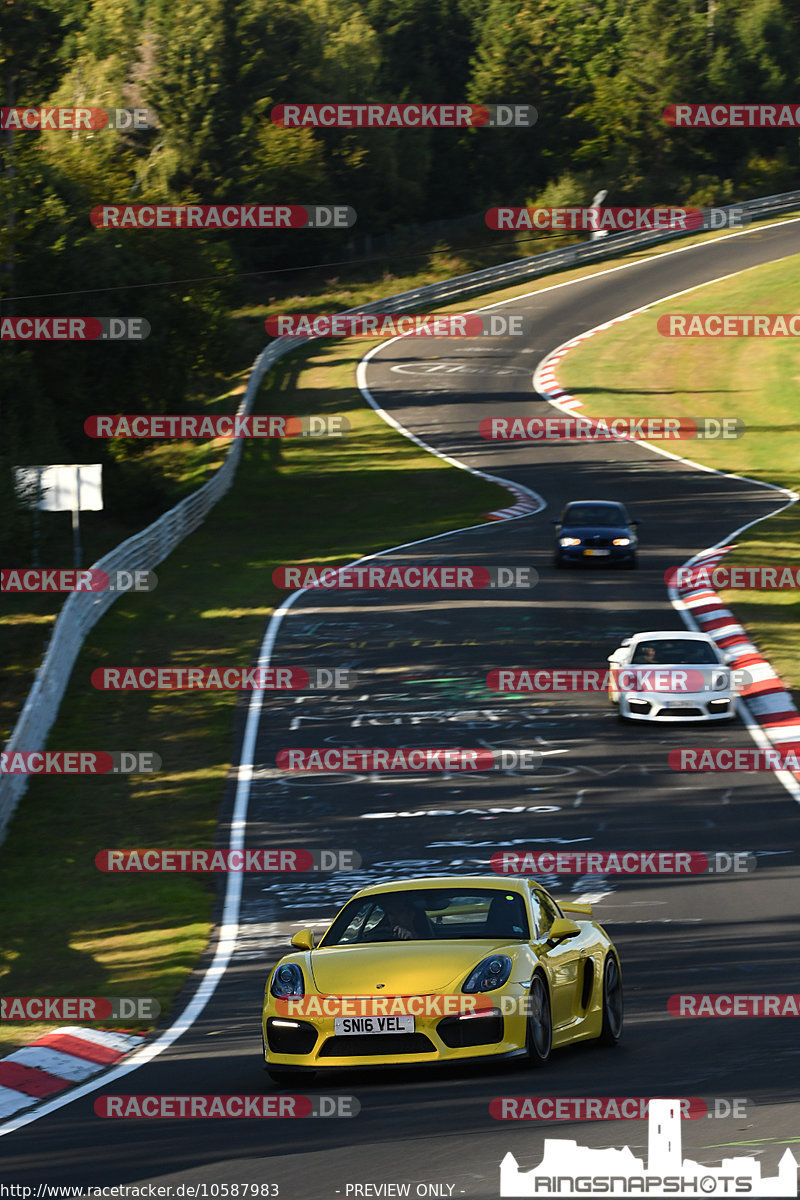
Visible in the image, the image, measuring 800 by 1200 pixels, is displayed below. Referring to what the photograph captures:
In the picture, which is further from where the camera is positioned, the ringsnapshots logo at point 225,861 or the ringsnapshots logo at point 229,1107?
the ringsnapshots logo at point 225,861

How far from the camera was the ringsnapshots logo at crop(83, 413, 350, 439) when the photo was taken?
5194 centimetres

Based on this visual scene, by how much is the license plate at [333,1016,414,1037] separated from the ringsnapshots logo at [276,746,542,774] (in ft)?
37.5

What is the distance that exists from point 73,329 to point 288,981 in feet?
135

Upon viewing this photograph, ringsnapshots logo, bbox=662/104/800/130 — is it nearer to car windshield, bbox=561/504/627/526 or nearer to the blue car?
car windshield, bbox=561/504/627/526

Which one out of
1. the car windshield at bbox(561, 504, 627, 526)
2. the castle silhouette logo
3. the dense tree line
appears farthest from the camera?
the dense tree line

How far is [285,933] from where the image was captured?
50.8ft

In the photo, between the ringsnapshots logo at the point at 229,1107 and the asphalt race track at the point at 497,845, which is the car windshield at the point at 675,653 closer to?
the asphalt race track at the point at 497,845

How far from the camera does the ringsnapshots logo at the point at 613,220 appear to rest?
80250 mm

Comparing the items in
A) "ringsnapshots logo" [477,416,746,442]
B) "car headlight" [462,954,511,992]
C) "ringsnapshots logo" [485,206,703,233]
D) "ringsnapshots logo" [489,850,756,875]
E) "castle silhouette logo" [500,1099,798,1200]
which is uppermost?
"castle silhouette logo" [500,1099,798,1200]

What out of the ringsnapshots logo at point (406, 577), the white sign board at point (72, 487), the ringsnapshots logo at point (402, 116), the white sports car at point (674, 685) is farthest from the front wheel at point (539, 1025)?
the ringsnapshots logo at point (402, 116)

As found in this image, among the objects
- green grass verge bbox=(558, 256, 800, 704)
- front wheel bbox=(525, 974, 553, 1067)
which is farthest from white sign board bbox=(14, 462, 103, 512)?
front wheel bbox=(525, 974, 553, 1067)

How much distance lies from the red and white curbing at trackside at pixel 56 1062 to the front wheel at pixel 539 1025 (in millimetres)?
2937

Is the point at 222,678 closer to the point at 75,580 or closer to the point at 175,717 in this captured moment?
the point at 175,717

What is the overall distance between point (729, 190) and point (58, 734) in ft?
229
